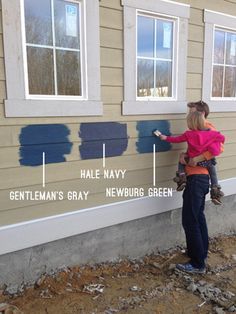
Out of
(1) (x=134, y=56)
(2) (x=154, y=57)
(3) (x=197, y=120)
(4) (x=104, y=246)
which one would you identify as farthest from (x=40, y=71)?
(4) (x=104, y=246)

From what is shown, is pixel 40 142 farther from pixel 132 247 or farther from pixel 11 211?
pixel 132 247

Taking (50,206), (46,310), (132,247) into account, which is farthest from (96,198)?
(46,310)

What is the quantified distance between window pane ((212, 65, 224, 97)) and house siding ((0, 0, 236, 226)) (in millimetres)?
368

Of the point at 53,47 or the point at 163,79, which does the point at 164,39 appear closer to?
the point at 163,79

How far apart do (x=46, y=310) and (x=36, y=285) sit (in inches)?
14.3

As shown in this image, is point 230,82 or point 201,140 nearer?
point 201,140

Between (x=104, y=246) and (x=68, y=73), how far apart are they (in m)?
1.96

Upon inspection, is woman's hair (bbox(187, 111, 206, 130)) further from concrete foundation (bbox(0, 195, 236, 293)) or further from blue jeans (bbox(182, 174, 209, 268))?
concrete foundation (bbox(0, 195, 236, 293))

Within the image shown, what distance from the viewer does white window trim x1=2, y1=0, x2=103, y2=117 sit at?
2787mm

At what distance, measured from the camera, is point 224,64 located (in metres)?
4.57

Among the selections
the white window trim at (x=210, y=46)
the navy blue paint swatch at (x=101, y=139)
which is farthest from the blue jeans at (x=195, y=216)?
the white window trim at (x=210, y=46)

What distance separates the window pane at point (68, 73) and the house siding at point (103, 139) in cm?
26

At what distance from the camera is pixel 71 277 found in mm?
3422

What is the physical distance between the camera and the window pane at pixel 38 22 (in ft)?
9.57
